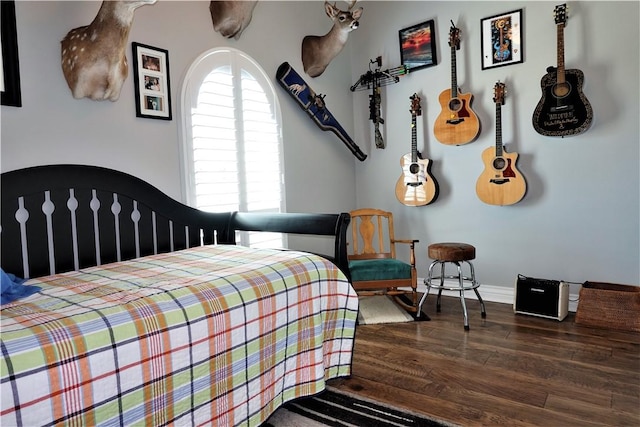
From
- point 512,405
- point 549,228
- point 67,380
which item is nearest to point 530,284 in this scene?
point 549,228

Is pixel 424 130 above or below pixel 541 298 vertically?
above

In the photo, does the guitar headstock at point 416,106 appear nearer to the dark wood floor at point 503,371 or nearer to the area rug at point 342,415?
the dark wood floor at point 503,371

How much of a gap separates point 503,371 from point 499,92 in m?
2.00

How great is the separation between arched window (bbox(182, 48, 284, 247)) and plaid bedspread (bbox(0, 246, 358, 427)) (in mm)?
659

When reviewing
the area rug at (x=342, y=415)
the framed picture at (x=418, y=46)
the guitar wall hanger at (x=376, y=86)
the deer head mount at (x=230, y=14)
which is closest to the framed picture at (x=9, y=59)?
the deer head mount at (x=230, y=14)

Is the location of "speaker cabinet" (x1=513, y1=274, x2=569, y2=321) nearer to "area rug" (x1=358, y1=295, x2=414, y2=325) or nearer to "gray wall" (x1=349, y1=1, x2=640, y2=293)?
"gray wall" (x1=349, y1=1, x2=640, y2=293)

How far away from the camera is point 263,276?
1.52m

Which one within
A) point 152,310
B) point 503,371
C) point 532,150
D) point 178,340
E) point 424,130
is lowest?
point 503,371

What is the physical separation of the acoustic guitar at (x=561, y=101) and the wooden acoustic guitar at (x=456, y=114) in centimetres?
46

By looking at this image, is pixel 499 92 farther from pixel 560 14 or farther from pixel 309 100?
pixel 309 100

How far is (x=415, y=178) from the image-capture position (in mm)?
3389

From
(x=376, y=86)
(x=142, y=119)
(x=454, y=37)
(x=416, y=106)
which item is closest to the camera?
(x=142, y=119)

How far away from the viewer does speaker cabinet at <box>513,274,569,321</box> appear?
106 inches

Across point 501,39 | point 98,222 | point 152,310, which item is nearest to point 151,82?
point 98,222
